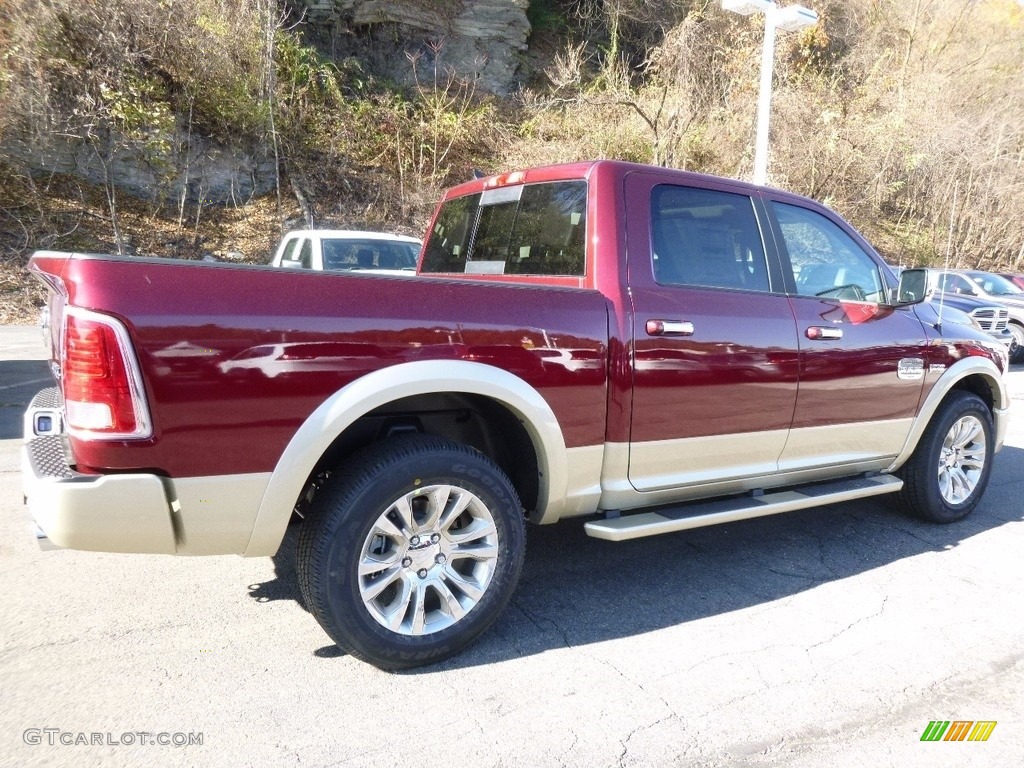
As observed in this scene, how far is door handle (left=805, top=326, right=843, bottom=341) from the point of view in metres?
3.80

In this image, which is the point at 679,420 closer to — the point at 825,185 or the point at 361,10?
the point at 825,185

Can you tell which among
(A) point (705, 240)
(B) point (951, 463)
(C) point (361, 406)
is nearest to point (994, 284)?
(B) point (951, 463)

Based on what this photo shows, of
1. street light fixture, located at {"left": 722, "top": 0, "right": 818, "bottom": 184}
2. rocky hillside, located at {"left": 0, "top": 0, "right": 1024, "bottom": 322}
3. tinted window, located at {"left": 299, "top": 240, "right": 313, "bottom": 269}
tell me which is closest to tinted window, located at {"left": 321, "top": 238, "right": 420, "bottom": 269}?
tinted window, located at {"left": 299, "top": 240, "right": 313, "bottom": 269}

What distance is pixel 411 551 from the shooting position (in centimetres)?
282

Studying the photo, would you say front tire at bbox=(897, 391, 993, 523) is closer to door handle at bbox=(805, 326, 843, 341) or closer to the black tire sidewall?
the black tire sidewall

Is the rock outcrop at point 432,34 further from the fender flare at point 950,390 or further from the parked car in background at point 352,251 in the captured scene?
the fender flare at point 950,390

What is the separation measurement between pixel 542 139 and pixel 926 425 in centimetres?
1589

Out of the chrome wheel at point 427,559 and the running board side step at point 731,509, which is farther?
the running board side step at point 731,509

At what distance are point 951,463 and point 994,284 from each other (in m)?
11.5

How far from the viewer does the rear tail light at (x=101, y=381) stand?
7.26 ft

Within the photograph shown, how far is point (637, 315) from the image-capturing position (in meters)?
3.21

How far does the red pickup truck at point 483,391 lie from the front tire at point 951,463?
0.31 feet

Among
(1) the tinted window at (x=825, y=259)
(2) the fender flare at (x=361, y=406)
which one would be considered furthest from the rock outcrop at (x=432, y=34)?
(2) the fender flare at (x=361, y=406)

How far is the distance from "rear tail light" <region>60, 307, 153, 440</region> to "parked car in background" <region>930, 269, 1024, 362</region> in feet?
45.6
